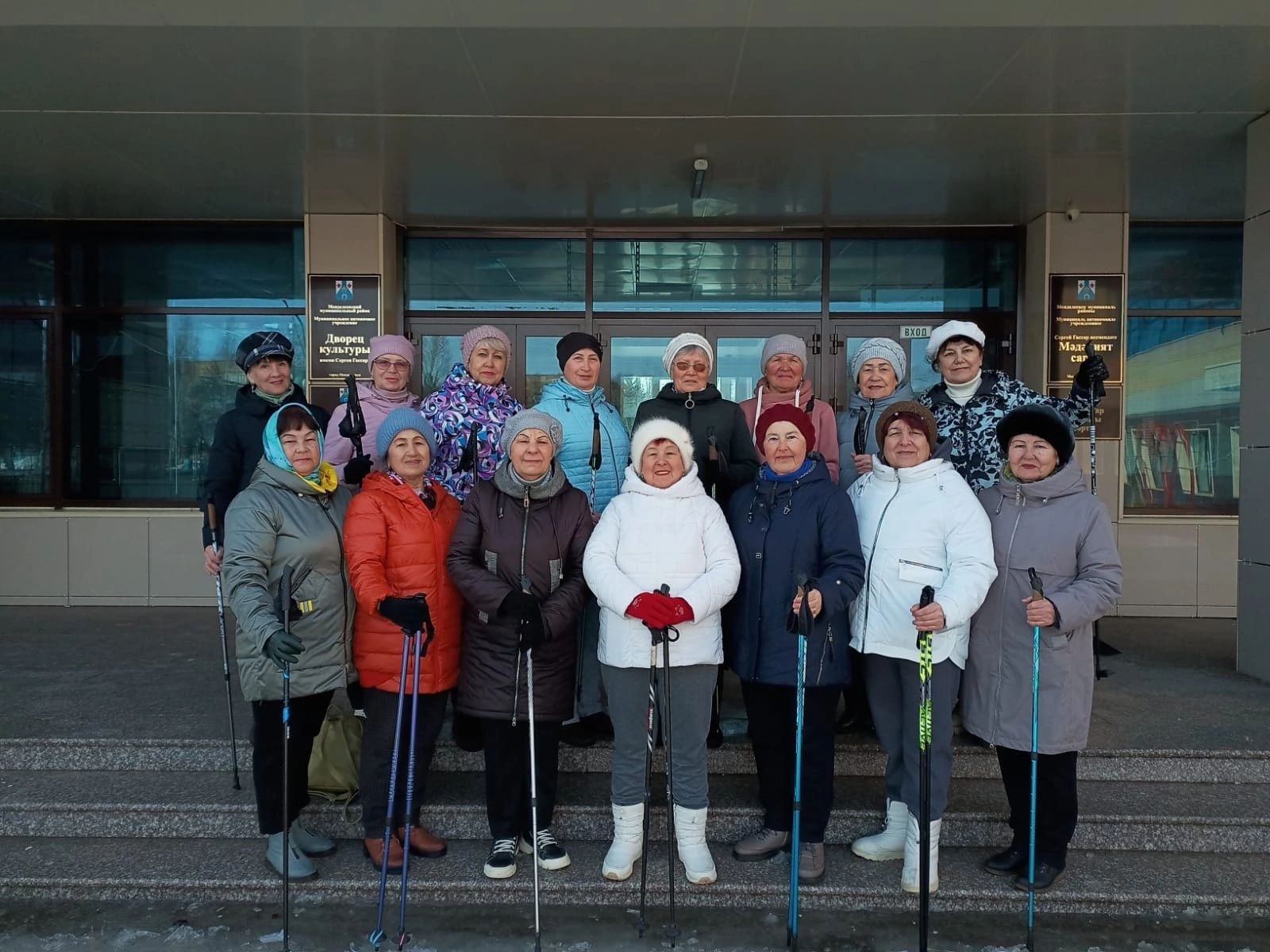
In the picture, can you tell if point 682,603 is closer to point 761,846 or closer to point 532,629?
point 532,629

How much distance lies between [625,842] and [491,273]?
5.20 meters

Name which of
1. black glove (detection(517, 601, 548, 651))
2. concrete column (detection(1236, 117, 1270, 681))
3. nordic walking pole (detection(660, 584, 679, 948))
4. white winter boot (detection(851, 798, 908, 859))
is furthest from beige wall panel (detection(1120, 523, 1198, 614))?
black glove (detection(517, 601, 548, 651))

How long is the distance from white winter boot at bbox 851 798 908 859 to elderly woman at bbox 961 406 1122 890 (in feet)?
1.39

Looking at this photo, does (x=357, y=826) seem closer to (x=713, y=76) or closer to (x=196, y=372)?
(x=713, y=76)

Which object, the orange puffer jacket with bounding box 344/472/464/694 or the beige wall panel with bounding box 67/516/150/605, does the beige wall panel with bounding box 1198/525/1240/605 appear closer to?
the orange puffer jacket with bounding box 344/472/464/694

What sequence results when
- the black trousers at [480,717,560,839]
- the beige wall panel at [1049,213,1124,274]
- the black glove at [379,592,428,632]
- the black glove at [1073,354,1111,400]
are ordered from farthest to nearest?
the beige wall panel at [1049,213,1124,274] < the black glove at [1073,354,1111,400] < the black trousers at [480,717,560,839] < the black glove at [379,592,428,632]

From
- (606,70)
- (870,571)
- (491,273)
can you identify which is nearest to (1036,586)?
(870,571)

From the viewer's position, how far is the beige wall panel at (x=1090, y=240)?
6.70 metres

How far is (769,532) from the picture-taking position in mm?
3148

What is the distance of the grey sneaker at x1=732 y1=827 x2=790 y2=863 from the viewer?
3346 millimetres

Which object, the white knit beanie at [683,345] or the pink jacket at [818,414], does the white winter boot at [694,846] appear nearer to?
the pink jacket at [818,414]

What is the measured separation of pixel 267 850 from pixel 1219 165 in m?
7.00

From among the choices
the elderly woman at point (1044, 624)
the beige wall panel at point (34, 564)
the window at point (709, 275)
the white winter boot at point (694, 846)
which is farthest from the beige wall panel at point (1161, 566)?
the beige wall panel at point (34, 564)

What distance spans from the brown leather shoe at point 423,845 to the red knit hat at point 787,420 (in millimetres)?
2063
